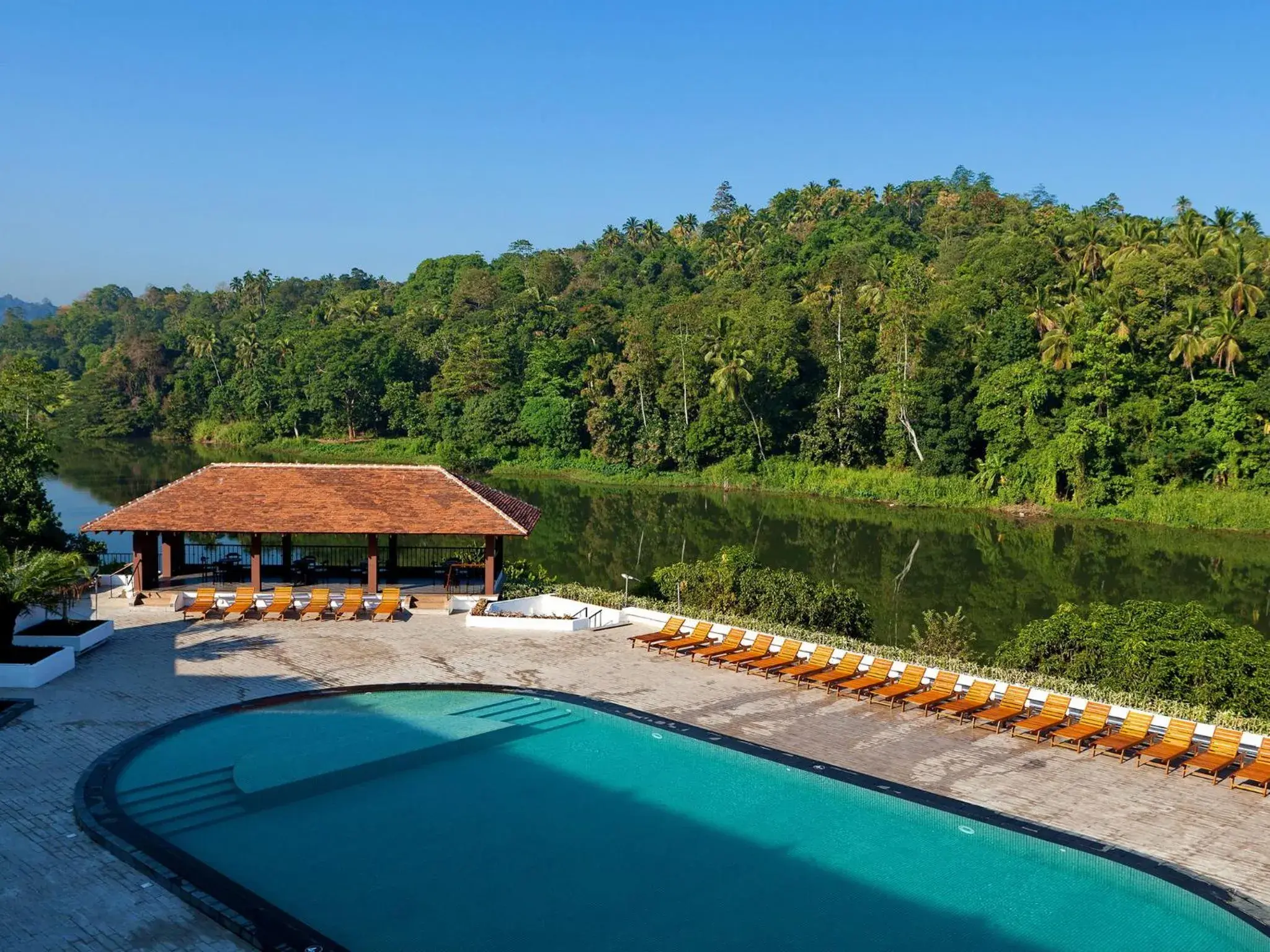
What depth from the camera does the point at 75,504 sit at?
49281mm

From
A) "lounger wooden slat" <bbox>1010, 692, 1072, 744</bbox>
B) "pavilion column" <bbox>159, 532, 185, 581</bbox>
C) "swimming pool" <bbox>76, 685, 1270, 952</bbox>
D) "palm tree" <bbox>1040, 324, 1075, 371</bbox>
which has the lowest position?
"swimming pool" <bbox>76, 685, 1270, 952</bbox>

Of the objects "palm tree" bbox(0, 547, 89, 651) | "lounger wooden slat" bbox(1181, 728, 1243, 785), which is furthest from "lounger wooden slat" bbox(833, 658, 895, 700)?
"palm tree" bbox(0, 547, 89, 651)

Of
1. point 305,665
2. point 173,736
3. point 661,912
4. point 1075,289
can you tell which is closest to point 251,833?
point 173,736

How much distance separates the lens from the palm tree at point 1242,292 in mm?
47188

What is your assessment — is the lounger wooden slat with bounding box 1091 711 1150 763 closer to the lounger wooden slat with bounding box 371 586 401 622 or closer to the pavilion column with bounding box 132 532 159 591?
the lounger wooden slat with bounding box 371 586 401 622

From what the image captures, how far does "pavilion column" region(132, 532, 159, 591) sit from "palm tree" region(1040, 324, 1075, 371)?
39.2 meters

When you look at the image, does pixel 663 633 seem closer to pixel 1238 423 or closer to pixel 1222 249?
pixel 1238 423

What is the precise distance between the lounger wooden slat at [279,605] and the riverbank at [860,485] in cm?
3622

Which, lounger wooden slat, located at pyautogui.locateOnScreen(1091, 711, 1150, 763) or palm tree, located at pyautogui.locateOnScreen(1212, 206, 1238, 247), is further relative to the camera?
palm tree, located at pyautogui.locateOnScreen(1212, 206, 1238, 247)

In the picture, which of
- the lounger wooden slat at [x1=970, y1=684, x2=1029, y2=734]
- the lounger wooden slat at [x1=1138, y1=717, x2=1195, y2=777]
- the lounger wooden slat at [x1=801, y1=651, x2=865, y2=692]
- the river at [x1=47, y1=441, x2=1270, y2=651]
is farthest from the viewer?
the river at [x1=47, y1=441, x2=1270, y2=651]

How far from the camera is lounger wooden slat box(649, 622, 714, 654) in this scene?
19125 millimetres

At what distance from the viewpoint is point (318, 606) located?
69.8 feet

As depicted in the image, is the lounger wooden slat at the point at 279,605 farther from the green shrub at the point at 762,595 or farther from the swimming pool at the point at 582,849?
the green shrub at the point at 762,595

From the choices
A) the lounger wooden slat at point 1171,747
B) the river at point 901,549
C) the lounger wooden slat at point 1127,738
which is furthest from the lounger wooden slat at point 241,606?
the lounger wooden slat at point 1171,747
